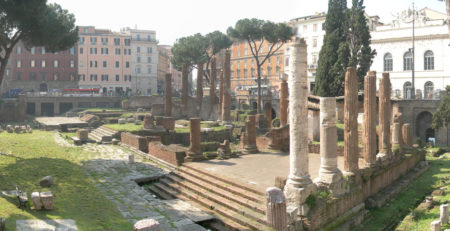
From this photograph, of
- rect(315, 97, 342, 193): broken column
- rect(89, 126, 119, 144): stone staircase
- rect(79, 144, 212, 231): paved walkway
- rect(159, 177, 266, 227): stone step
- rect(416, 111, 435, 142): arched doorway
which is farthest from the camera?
rect(416, 111, 435, 142): arched doorway

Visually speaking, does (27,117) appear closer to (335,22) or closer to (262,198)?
(335,22)

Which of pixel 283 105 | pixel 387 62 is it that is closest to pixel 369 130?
pixel 283 105

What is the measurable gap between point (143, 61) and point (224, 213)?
6114 cm

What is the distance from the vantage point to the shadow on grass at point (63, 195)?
10539mm

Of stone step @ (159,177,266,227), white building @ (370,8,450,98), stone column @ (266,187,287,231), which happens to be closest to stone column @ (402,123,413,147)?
stone step @ (159,177,266,227)

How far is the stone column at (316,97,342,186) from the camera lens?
12.8m

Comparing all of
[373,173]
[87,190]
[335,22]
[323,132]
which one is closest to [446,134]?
[335,22]

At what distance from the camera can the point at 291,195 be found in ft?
37.6

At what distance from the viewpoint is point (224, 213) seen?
1245 cm

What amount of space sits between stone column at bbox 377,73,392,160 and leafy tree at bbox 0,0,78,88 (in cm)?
1805

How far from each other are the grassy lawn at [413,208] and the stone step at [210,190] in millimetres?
3880

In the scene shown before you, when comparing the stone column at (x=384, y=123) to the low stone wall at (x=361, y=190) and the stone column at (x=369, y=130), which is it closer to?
the low stone wall at (x=361, y=190)

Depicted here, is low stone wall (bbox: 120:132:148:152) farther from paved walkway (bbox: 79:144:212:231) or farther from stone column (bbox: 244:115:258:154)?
stone column (bbox: 244:115:258:154)

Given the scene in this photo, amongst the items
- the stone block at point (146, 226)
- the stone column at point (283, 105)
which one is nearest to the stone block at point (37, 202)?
the stone block at point (146, 226)
